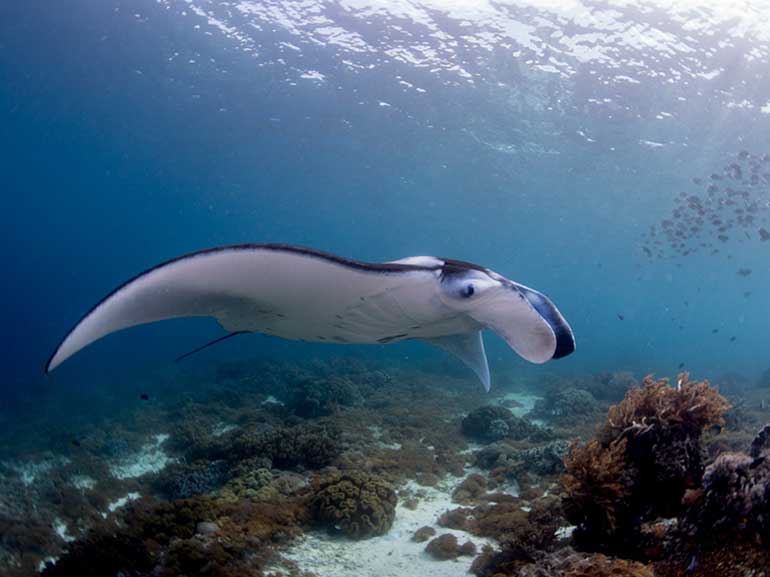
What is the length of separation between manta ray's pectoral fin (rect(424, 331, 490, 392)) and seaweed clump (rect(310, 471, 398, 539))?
193cm

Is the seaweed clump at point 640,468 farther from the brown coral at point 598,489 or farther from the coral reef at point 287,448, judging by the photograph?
the coral reef at point 287,448

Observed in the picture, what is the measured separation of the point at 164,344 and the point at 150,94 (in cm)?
2955

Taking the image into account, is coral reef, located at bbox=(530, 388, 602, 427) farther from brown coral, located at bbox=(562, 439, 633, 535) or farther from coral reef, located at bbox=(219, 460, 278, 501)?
brown coral, located at bbox=(562, 439, 633, 535)

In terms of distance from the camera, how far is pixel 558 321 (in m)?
2.88

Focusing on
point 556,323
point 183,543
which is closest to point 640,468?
point 556,323

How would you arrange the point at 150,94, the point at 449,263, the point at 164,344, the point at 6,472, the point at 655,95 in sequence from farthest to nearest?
1. the point at 164,344
2. the point at 150,94
3. the point at 655,95
4. the point at 6,472
5. the point at 449,263

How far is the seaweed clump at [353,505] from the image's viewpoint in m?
5.02

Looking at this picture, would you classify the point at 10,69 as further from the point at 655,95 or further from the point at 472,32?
the point at 655,95

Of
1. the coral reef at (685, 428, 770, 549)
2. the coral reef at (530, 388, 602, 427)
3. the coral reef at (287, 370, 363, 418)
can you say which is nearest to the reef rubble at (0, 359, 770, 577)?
the coral reef at (685, 428, 770, 549)

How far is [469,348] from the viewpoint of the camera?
479cm

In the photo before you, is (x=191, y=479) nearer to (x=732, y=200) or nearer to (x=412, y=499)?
(x=412, y=499)

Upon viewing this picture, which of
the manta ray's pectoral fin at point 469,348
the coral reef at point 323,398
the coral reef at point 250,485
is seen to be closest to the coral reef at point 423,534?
the manta ray's pectoral fin at point 469,348

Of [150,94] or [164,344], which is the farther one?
[164,344]

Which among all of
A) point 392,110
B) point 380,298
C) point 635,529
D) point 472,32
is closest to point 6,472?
point 380,298
